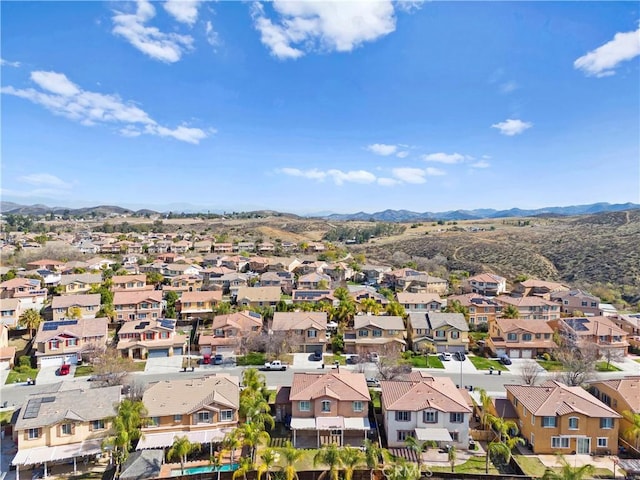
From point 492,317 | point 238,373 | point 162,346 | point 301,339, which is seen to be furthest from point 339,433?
point 492,317

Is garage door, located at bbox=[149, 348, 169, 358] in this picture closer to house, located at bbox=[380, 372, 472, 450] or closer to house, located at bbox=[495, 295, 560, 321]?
house, located at bbox=[380, 372, 472, 450]

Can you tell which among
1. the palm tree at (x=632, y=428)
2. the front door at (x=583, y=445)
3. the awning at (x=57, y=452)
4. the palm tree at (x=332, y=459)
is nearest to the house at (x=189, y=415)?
the awning at (x=57, y=452)

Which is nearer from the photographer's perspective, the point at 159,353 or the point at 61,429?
the point at 61,429

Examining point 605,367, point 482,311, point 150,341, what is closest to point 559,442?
point 605,367

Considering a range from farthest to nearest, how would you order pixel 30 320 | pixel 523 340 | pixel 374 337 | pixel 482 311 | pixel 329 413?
pixel 482 311 → pixel 30 320 → pixel 374 337 → pixel 523 340 → pixel 329 413

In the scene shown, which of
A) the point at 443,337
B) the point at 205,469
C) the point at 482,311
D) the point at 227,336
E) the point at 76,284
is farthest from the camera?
the point at 76,284

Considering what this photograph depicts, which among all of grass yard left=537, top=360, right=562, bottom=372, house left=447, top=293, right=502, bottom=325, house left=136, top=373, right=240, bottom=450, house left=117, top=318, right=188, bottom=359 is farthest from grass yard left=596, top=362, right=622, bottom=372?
house left=117, top=318, right=188, bottom=359

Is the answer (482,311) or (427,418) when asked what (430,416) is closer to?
(427,418)

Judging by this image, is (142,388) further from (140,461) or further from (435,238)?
(435,238)
